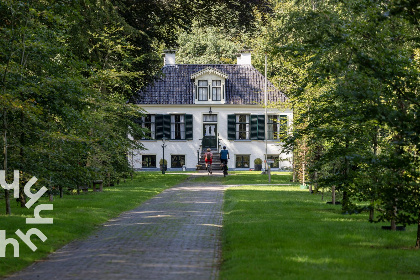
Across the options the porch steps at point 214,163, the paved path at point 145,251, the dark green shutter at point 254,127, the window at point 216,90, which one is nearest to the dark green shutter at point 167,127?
the window at point 216,90

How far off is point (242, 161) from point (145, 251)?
130ft

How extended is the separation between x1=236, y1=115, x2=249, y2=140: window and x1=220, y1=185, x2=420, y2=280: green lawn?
31894 mm

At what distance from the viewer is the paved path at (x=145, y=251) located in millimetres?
8312

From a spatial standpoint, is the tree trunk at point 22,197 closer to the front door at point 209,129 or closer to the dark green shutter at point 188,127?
the dark green shutter at point 188,127

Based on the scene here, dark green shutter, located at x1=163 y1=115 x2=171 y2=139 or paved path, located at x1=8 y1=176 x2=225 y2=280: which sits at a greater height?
dark green shutter, located at x1=163 y1=115 x2=171 y2=139

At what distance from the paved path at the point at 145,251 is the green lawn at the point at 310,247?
0.34m

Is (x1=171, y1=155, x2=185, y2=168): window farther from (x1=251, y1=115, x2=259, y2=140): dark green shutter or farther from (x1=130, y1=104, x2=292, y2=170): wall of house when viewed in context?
(x1=251, y1=115, x2=259, y2=140): dark green shutter

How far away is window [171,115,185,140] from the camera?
48.5 m

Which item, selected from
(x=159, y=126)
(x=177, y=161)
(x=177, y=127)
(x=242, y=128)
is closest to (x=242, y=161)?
(x=242, y=128)

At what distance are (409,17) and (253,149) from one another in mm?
39935

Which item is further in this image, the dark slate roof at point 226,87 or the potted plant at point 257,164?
the potted plant at point 257,164

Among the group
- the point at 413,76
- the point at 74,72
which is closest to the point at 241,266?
the point at 413,76
